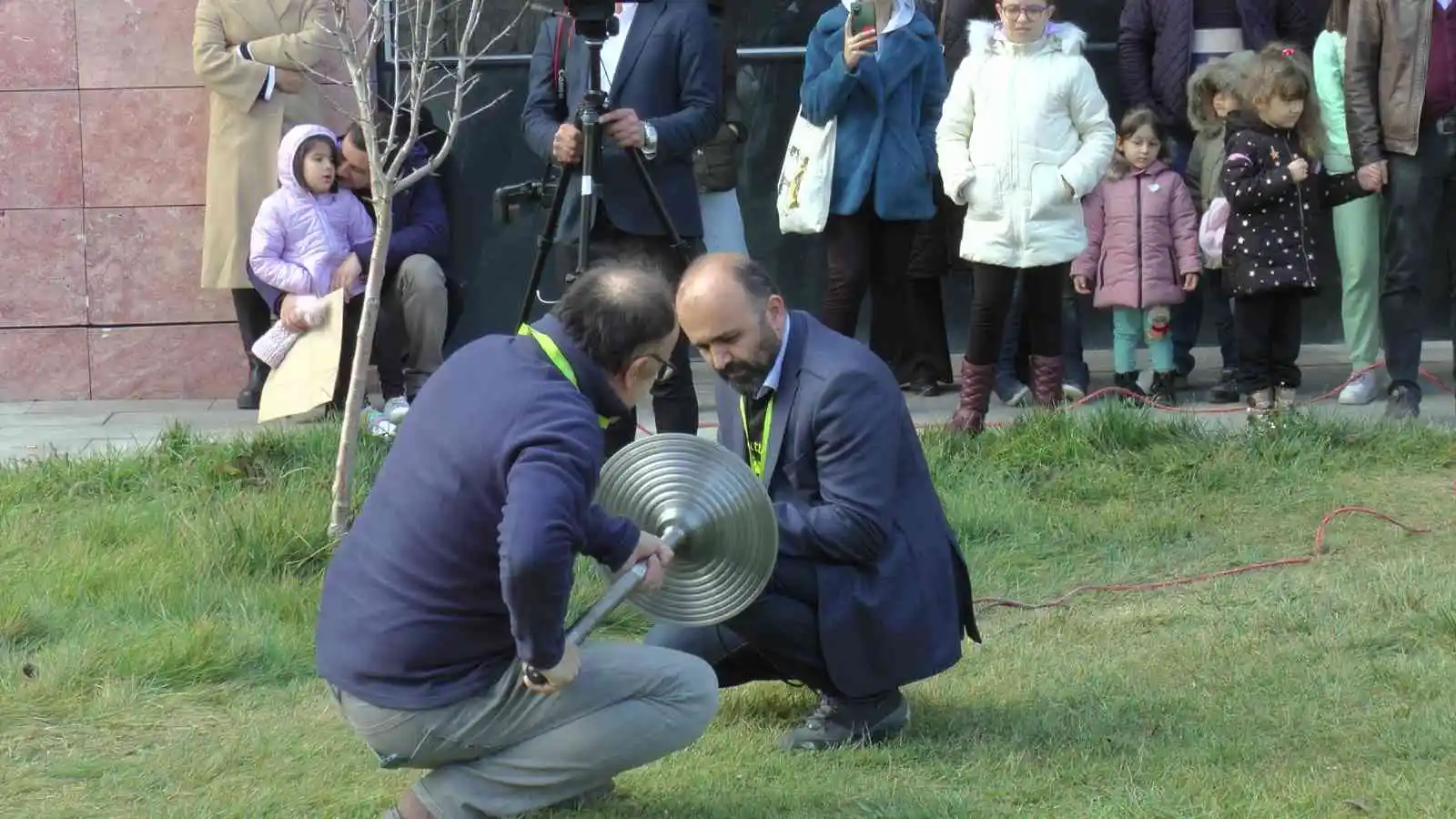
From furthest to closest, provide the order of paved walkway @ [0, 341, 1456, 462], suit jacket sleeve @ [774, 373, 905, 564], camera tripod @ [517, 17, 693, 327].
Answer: paved walkway @ [0, 341, 1456, 462]
camera tripod @ [517, 17, 693, 327]
suit jacket sleeve @ [774, 373, 905, 564]

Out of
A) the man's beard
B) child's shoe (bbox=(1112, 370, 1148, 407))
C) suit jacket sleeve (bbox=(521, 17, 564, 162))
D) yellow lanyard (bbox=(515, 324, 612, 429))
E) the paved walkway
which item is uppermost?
suit jacket sleeve (bbox=(521, 17, 564, 162))

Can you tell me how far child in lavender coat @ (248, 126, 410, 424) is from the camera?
8727 millimetres

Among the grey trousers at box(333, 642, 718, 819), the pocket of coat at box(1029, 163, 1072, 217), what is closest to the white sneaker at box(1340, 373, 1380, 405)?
the pocket of coat at box(1029, 163, 1072, 217)

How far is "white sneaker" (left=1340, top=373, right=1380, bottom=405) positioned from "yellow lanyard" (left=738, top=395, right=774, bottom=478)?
466 cm

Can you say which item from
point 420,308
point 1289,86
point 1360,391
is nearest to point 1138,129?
point 1289,86

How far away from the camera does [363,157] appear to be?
29.4 ft

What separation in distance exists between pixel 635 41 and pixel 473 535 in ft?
12.7

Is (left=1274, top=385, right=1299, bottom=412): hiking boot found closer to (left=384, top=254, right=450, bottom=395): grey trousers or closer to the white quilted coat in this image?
the white quilted coat

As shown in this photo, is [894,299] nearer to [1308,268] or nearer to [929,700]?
[1308,268]

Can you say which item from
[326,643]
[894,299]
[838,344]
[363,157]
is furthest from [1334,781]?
[363,157]

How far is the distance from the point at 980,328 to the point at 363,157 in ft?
9.35

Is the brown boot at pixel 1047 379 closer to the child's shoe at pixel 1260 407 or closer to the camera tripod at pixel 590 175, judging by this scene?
the child's shoe at pixel 1260 407

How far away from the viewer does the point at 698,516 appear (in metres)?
4.50

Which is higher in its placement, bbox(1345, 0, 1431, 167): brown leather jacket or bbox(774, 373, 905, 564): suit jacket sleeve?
bbox(1345, 0, 1431, 167): brown leather jacket
